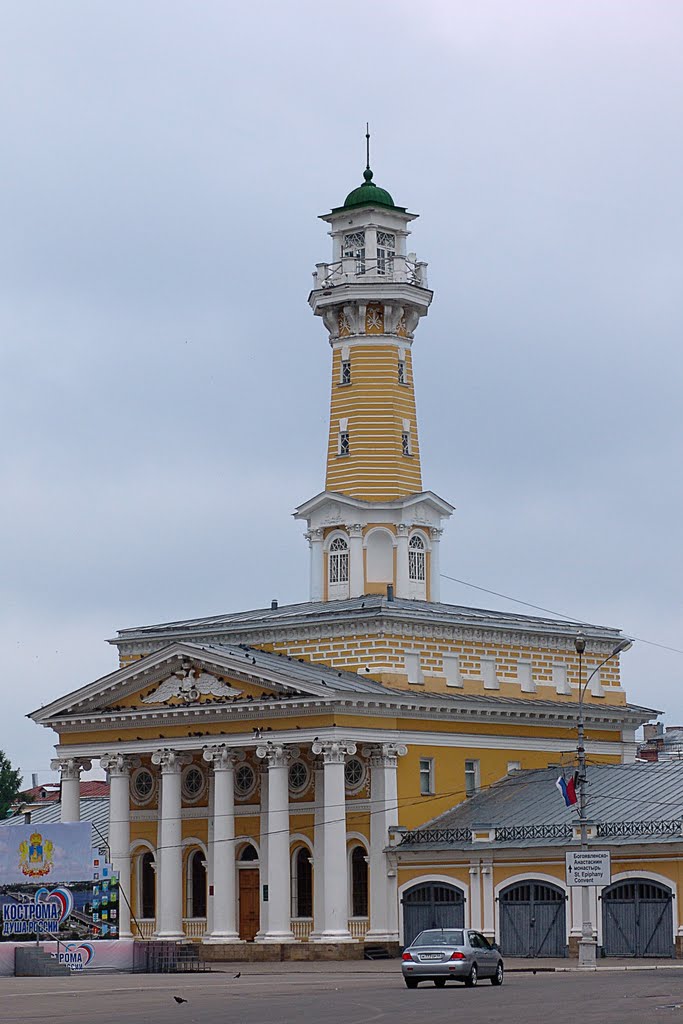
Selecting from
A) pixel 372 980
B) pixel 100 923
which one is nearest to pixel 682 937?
pixel 372 980

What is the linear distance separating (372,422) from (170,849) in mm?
18088

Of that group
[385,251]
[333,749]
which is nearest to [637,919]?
[333,749]

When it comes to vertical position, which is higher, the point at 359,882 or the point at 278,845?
the point at 278,845

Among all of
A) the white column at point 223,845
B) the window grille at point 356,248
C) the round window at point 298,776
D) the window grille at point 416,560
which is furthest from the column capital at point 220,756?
the window grille at point 356,248

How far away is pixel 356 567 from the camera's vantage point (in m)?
78.8

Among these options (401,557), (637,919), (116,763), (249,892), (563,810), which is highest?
(401,557)

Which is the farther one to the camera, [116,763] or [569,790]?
[116,763]

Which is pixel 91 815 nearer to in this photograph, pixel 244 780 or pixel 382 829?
pixel 244 780

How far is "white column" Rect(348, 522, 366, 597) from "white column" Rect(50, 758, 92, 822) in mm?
11751

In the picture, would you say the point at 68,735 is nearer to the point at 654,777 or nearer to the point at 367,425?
the point at 367,425

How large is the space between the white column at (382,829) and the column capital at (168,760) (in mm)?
7115

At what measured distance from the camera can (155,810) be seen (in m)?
77.6

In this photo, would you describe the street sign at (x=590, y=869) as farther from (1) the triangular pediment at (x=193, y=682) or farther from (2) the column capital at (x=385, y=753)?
(2) the column capital at (x=385, y=753)

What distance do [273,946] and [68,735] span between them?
12736 millimetres
